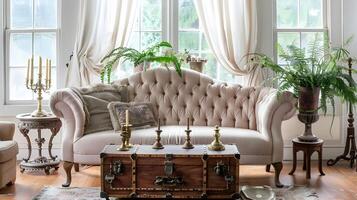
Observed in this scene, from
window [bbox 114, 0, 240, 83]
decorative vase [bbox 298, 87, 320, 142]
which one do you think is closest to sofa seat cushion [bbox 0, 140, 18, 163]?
window [bbox 114, 0, 240, 83]

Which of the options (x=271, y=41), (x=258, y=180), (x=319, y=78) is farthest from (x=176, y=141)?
(x=271, y=41)

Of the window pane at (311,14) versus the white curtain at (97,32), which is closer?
the white curtain at (97,32)

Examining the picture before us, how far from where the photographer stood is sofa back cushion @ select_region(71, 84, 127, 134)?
13.7 ft

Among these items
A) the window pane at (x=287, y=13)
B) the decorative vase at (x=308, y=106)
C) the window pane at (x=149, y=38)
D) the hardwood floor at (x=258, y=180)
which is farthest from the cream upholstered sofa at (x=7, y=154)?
the window pane at (x=287, y=13)

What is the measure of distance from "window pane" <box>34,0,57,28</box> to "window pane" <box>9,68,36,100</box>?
0.57 meters

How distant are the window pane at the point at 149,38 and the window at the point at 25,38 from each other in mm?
995

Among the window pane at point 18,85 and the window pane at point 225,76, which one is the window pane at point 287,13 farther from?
the window pane at point 18,85

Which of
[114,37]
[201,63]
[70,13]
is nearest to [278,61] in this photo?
[201,63]

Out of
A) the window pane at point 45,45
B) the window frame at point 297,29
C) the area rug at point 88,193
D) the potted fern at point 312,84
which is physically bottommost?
the area rug at point 88,193

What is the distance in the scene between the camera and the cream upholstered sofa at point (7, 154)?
3.69m

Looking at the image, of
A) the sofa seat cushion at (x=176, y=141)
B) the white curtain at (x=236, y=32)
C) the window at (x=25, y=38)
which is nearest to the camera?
the sofa seat cushion at (x=176, y=141)

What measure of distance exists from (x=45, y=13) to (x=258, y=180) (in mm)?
3012

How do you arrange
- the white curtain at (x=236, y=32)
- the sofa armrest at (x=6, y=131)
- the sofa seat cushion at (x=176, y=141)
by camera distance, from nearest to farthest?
the sofa seat cushion at (x=176, y=141)
the sofa armrest at (x=6, y=131)
the white curtain at (x=236, y=32)

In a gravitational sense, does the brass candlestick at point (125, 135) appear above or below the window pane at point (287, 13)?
below
